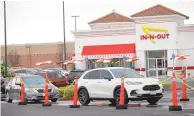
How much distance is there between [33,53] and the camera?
4257 inches

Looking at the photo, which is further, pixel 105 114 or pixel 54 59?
pixel 54 59

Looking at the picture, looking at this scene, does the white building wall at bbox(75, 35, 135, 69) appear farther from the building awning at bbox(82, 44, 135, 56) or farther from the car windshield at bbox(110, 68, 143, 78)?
the car windshield at bbox(110, 68, 143, 78)

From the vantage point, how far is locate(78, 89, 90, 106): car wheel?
2320cm

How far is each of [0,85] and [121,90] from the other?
1646cm

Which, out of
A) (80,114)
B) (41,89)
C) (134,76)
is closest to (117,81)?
(134,76)

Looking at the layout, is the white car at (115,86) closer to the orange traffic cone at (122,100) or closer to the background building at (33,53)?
the orange traffic cone at (122,100)

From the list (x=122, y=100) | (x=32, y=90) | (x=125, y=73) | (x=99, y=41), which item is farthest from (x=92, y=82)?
(x=99, y=41)

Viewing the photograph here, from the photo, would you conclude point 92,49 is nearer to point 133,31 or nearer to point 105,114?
point 133,31

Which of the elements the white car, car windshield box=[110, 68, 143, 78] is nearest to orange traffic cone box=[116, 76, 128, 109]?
the white car

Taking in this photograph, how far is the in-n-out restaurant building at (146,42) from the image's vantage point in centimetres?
5606

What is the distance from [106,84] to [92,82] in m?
1.01

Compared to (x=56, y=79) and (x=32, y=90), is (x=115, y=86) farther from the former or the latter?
(x=56, y=79)

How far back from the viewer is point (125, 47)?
5881 cm

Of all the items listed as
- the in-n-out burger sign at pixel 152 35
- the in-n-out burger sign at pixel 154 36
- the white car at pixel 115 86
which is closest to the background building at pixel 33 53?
the in-n-out burger sign at pixel 154 36
